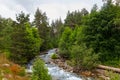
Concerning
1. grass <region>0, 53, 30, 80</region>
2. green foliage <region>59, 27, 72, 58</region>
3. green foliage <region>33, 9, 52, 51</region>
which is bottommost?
grass <region>0, 53, 30, 80</region>

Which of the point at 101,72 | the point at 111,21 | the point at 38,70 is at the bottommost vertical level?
the point at 101,72

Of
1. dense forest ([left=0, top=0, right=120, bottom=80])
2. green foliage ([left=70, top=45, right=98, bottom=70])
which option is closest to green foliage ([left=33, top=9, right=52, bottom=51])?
dense forest ([left=0, top=0, right=120, bottom=80])

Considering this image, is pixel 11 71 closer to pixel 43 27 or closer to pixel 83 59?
pixel 83 59

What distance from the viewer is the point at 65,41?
52875 millimetres

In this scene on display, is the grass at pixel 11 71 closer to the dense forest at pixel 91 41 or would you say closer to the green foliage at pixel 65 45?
the dense forest at pixel 91 41

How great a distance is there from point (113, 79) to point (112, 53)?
31.9 m

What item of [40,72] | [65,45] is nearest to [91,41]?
[65,45]

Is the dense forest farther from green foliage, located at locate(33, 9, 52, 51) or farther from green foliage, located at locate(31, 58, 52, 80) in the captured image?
green foliage, located at locate(33, 9, 52, 51)

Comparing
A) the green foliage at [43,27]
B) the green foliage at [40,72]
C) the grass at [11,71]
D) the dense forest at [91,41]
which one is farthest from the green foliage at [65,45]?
the green foliage at [40,72]

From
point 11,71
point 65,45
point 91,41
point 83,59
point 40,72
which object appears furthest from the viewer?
point 65,45

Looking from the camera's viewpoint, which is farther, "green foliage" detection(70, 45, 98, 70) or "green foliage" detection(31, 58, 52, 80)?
"green foliage" detection(70, 45, 98, 70)

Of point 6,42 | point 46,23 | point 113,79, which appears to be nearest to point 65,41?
point 6,42

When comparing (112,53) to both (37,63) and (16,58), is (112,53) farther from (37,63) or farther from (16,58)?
(37,63)

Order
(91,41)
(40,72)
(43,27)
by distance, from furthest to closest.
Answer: (43,27), (91,41), (40,72)
